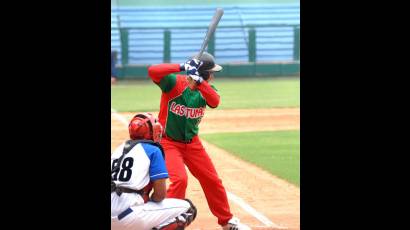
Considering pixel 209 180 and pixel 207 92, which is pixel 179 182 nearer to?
pixel 209 180

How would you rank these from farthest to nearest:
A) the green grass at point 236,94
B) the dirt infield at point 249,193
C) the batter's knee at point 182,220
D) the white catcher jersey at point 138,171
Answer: the green grass at point 236,94
the dirt infield at point 249,193
the batter's knee at point 182,220
the white catcher jersey at point 138,171

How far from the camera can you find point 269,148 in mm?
15266

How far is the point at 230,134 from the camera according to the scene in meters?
17.2

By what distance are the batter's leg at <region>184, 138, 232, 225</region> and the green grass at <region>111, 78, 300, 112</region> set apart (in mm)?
11997

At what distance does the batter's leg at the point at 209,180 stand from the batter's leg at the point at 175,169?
124 millimetres

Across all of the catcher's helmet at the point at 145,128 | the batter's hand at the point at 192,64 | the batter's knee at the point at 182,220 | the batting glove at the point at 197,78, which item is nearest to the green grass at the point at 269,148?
the batting glove at the point at 197,78

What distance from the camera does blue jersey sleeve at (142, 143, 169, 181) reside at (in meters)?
6.92

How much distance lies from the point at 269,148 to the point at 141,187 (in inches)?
334

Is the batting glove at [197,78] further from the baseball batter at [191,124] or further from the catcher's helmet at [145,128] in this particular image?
the catcher's helmet at [145,128]

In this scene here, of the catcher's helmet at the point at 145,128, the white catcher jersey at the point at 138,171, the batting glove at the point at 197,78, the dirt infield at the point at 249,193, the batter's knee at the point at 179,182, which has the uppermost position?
the batting glove at the point at 197,78

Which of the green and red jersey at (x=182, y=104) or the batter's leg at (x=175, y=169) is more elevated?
the green and red jersey at (x=182, y=104)

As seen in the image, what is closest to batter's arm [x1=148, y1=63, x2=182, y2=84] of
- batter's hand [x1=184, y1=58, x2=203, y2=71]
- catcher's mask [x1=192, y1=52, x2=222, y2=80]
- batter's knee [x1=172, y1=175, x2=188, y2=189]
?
batter's hand [x1=184, y1=58, x2=203, y2=71]

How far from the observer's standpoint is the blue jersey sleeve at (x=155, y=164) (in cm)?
692
